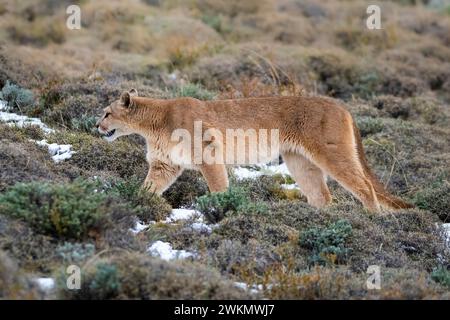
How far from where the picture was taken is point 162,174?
10070mm

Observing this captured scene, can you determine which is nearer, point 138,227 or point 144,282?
point 144,282

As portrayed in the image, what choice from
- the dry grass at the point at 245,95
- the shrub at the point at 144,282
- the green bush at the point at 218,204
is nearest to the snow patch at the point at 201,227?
the dry grass at the point at 245,95

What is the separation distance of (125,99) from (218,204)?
2.30 m

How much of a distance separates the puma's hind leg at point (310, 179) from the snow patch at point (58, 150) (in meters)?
2.93

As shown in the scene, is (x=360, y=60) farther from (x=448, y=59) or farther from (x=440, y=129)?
(x=440, y=129)

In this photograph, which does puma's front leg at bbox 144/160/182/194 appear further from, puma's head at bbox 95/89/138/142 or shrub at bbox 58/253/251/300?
shrub at bbox 58/253/251/300

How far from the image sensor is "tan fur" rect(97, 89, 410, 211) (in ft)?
32.5

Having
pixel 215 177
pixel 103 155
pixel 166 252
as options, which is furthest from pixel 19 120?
pixel 166 252

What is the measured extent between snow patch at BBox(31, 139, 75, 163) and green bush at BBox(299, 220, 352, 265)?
3.72 m

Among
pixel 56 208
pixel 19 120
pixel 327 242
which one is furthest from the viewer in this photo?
pixel 19 120

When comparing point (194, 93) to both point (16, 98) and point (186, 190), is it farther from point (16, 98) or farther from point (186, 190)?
point (186, 190)

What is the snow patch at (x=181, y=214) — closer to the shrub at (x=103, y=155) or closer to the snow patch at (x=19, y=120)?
the shrub at (x=103, y=155)
